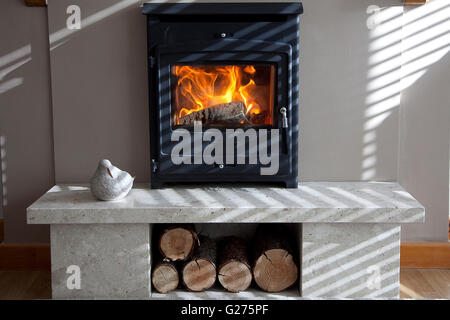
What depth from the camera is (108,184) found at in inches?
95.1

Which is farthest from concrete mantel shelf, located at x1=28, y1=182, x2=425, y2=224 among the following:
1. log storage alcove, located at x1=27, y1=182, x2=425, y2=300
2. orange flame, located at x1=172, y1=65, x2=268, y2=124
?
orange flame, located at x1=172, y1=65, x2=268, y2=124

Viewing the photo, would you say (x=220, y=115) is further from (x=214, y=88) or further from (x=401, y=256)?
(x=401, y=256)

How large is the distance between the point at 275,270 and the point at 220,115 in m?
0.70

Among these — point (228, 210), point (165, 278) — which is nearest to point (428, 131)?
point (228, 210)

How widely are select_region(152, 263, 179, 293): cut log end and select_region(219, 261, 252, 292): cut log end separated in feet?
0.62

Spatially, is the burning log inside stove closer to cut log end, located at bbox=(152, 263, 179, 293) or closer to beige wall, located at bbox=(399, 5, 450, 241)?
cut log end, located at bbox=(152, 263, 179, 293)

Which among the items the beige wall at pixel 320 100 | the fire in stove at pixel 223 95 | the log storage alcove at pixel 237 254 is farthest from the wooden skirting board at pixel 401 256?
the fire in stove at pixel 223 95

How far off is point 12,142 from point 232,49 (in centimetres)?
110

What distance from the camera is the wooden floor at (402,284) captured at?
2.57 metres

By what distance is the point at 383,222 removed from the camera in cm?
238

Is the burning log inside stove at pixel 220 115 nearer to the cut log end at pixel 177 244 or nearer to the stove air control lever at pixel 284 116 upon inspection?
the stove air control lever at pixel 284 116

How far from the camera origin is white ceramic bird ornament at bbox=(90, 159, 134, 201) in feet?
7.93

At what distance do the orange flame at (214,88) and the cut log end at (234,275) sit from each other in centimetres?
67
